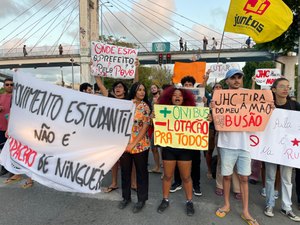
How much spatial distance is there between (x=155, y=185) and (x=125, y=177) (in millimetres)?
1203

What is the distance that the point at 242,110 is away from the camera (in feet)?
12.1

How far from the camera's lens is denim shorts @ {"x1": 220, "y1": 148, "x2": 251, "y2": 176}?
3657 mm

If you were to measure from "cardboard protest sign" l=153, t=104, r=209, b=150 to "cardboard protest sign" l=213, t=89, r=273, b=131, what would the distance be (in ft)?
0.71

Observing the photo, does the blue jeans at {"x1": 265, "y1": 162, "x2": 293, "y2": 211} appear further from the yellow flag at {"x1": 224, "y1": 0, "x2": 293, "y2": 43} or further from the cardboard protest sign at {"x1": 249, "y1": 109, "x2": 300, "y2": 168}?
the yellow flag at {"x1": 224, "y1": 0, "x2": 293, "y2": 43}

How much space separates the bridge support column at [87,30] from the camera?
3927cm

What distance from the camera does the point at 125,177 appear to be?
13.2 feet

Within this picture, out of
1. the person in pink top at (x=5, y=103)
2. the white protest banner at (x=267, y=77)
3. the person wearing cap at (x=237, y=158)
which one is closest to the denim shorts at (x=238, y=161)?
the person wearing cap at (x=237, y=158)

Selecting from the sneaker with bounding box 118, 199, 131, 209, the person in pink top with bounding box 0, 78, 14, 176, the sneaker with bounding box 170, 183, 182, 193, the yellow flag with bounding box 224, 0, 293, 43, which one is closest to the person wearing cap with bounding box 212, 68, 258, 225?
the sneaker with bounding box 170, 183, 182, 193

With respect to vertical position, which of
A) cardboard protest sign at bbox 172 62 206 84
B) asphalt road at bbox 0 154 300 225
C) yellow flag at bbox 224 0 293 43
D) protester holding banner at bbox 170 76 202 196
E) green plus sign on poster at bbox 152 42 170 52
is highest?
green plus sign on poster at bbox 152 42 170 52

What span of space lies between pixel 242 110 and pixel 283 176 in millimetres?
1100

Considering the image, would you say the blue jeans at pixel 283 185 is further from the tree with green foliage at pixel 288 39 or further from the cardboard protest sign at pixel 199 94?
the tree with green foliage at pixel 288 39

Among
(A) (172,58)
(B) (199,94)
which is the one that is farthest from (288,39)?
(A) (172,58)

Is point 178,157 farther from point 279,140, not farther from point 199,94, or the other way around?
point 279,140

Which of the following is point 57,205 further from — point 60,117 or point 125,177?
point 60,117
